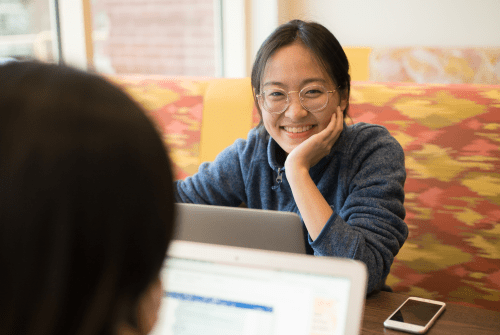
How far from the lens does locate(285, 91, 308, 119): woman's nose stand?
1.16 metres

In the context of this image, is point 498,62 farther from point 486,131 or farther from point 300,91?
point 300,91

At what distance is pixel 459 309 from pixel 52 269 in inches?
29.9

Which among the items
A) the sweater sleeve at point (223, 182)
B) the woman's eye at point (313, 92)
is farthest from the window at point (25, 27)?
the woman's eye at point (313, 92)

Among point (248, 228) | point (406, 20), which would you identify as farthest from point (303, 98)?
point (406, 20)

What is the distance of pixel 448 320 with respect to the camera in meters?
0.77

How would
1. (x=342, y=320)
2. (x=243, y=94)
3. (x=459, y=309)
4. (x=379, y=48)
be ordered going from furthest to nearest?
(x=379, y=48) → (x=243, y=94) → (x=459, y=309) → (x=342, y=320)

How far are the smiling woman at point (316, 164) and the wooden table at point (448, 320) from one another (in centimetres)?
8

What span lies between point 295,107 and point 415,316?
596mm

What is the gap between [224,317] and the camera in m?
0.55

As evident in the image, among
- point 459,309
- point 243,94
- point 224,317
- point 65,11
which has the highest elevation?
point 65,11

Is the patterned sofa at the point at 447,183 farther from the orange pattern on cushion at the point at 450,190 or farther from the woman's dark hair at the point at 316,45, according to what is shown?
the woman's dark hair at the point at 316,45

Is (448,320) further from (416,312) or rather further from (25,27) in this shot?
(25,27)

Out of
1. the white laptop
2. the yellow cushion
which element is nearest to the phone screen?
the white laptop

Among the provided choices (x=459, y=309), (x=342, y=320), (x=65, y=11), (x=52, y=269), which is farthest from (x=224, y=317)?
(x=65, y=11)
